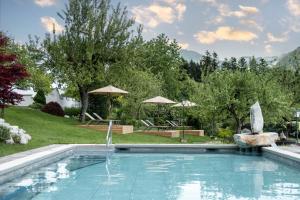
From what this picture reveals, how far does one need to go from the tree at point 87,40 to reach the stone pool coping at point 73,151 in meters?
10.9

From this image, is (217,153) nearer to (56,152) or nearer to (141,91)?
(56,152)

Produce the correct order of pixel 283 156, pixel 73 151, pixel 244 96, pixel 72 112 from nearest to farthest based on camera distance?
pixel 283 156 < pixel 73 151 < pixel 244 96 < pixel 72 112

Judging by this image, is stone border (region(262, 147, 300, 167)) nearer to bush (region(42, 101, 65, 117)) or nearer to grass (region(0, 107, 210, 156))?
grass (region(0, 107, 210, 156))

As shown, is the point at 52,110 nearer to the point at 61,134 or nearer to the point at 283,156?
the point at 61,134

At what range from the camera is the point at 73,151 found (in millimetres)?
16531

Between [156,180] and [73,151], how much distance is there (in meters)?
6.46

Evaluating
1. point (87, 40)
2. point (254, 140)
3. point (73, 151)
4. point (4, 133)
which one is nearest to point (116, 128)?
point (87, 40)

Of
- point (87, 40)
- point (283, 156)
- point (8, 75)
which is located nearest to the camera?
point (8, 75)

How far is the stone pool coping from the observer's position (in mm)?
10398

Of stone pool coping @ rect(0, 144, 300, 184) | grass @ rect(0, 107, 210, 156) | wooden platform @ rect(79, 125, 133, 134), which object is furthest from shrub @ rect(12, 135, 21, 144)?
wooden platform @ rect(79, 125, 133, 134)

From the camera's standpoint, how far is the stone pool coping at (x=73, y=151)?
10.4 m

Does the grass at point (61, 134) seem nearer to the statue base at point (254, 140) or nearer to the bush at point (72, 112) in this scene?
the statue base at point (254, 140)

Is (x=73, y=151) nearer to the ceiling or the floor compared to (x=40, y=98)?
nearer to the floor

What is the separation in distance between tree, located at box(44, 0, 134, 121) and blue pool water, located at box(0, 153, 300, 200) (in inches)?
522
